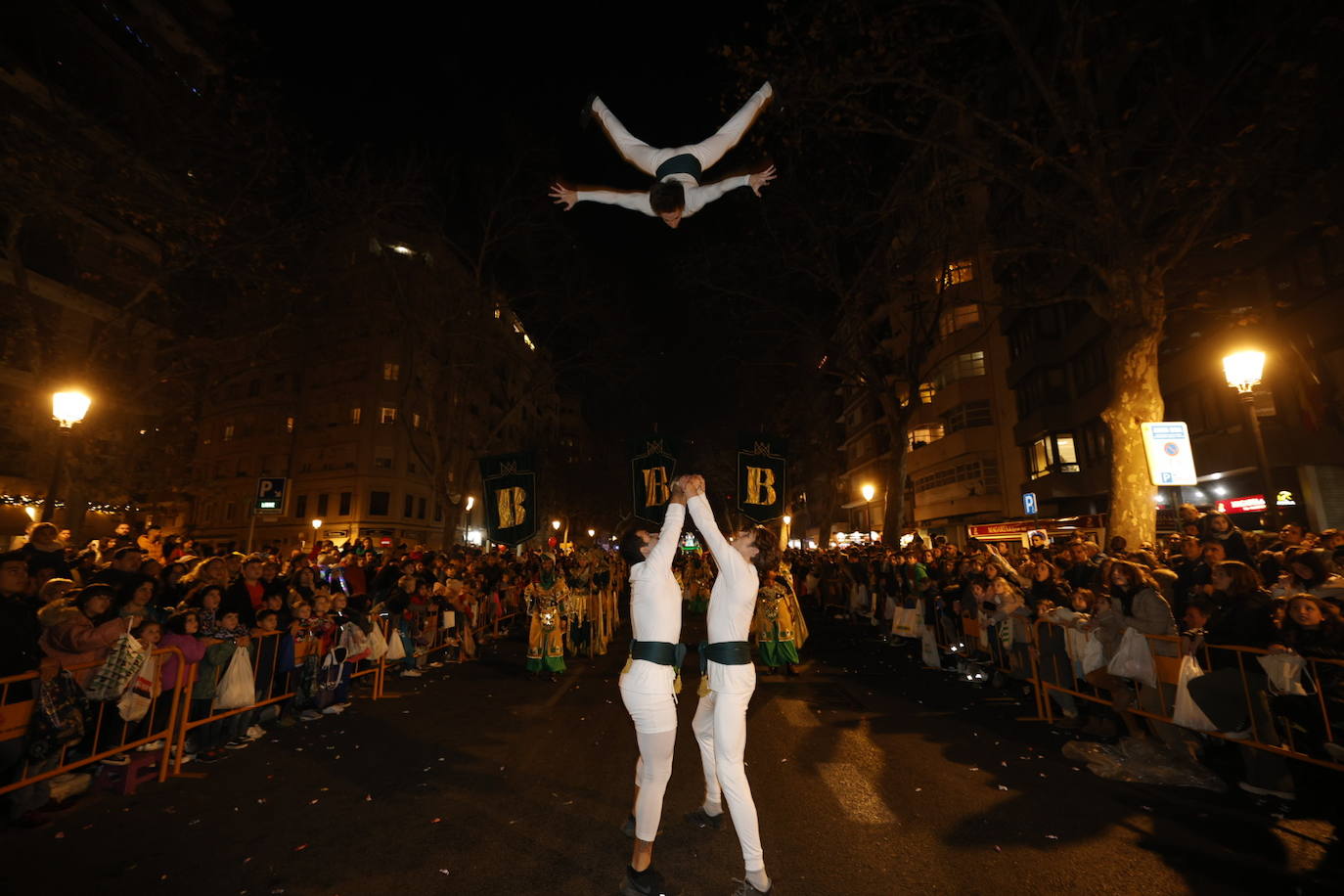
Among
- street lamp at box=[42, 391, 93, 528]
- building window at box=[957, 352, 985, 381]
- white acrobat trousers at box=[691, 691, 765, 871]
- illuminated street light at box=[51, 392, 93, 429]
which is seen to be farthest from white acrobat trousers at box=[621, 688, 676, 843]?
building window at box=[957, 352, 985, 381]

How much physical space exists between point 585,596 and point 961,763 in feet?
27.2

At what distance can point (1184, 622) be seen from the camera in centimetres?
622

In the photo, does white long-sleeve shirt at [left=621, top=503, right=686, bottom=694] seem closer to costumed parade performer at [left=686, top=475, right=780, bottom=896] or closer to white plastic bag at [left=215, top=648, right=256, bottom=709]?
costumed parade performer at [left=686, top=475, right=780, bottom=896]

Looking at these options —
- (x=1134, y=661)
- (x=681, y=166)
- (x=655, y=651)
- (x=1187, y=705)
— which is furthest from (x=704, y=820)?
(x=681, y=166)

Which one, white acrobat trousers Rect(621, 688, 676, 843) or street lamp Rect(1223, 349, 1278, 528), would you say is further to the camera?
street lamp Rect(1223, 349, 1278, 528)

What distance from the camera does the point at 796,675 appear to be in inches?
399

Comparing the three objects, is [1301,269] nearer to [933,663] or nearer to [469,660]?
[933,663]

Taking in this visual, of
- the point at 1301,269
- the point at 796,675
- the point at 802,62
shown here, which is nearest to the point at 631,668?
the point at 796,675

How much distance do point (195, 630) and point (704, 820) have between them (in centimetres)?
540

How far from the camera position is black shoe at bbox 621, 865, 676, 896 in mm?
3441

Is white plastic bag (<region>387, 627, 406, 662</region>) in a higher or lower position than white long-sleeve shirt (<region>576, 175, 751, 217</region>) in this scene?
lower

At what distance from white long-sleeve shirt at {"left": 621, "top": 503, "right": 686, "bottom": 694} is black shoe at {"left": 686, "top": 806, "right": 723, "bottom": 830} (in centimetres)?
137

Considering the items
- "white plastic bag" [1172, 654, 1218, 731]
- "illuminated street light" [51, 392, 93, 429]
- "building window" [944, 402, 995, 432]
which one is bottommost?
"white plastic bag" [1172, 654, 1218, 731]

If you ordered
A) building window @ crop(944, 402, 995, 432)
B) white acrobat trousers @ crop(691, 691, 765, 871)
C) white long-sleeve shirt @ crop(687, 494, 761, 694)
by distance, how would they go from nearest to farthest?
white acrobat trousers @ crop(691, 691, 765, 871)
white long-sleeve shirt @ crop(687, 494, 761, 694)
building window @ crop(944, 402, 995, 432)
